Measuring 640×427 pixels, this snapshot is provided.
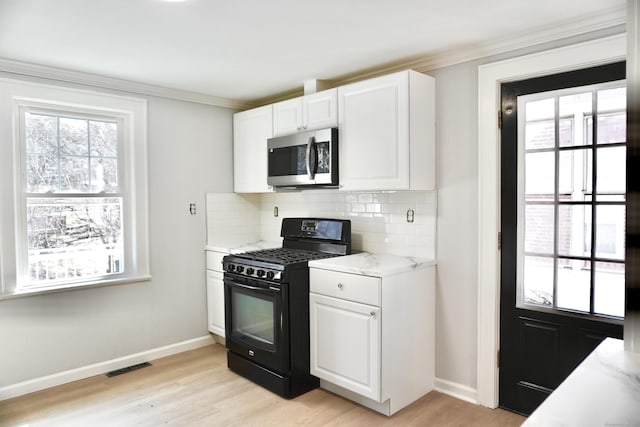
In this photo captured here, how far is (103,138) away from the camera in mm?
3443

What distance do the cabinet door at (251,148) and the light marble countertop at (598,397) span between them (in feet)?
9.49

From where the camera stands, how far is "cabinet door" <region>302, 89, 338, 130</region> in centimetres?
316

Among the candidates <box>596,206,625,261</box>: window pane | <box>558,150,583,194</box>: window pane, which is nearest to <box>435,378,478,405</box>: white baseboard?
<box>596,206,625,261</box>: window pane

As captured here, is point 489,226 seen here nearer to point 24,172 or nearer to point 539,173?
point 539,173

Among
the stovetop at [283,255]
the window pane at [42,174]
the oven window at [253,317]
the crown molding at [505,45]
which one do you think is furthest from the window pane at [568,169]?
the window pane at [42,174]

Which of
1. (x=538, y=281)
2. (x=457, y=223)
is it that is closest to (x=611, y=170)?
(x=538, y=281)

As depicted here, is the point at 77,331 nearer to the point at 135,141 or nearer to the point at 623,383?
the point at 135,141

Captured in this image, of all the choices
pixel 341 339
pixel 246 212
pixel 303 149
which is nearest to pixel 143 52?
pixel 303 149

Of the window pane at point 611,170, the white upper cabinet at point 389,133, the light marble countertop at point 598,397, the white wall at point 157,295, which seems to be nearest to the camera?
the light marble countertop at point 598,397

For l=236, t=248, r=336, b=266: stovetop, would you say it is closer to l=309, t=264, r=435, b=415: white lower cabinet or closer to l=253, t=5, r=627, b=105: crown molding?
l=309, t=264, r=435, b=415: white lower cabinet

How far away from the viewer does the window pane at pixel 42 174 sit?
307cm

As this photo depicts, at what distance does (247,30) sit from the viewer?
94.7 inches

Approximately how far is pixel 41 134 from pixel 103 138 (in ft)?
1.42

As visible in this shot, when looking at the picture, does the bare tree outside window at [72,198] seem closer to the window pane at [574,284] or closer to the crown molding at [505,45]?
the crown molding at [505,45]
